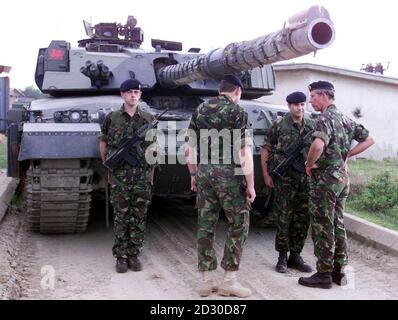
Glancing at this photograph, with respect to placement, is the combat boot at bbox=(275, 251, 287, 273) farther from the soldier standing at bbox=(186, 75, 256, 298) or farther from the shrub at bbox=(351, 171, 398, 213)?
the shrub at bbox=(351, 171, 398, 213)

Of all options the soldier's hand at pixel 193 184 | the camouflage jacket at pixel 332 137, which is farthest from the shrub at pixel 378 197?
the soldier's hand at pixel 193 184

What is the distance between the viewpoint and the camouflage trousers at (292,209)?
5180 mm

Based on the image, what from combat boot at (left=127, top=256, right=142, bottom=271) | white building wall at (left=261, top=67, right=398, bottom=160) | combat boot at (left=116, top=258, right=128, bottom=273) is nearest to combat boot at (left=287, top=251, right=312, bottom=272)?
combat boot at (left=127, top=256, right=142, bottom=271)

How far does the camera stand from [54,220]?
5895 mm

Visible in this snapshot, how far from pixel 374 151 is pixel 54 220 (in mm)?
12910

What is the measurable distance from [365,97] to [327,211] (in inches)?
503

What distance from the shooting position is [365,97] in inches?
651

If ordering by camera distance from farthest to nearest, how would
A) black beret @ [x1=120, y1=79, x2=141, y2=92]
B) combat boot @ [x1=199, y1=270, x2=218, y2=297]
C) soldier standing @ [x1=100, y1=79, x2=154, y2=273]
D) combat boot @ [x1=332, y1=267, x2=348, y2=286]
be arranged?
soldier standing @ [x1=100, y1=79, x2=154, y2=273]
black beret @ [x1=120, y1=79, x2=141, y2=92]
combat boot @ [x1=332, y1=267, x2=348, y2=286]
combat boot @ [x1=199, y1=270, x2=218, y2=297]

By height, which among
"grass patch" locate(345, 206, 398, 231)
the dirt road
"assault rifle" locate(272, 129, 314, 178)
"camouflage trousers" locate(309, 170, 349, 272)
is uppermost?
"assault rifle" locate(272, 129, 314, 178)

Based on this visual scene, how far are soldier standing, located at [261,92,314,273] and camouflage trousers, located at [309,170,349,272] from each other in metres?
0.52

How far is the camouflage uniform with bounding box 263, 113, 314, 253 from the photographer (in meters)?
5.18

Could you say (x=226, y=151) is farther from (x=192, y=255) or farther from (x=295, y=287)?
(x=192, y=255)

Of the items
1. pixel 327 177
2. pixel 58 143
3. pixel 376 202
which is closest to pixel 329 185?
pixel 327 177

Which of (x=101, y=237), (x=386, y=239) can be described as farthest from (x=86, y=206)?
(x=386, y=239)
